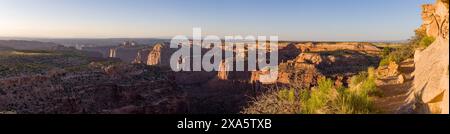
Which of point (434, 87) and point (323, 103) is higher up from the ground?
point (434, 87)

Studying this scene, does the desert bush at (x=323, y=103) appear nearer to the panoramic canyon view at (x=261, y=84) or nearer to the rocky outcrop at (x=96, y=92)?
the panoramic canyon view at (x=261, y=84)

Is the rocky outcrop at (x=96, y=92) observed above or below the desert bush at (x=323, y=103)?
below

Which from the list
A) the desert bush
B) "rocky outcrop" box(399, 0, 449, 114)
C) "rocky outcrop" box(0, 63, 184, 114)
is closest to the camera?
"rocky outcrop" box(399, 0, 449, 114)

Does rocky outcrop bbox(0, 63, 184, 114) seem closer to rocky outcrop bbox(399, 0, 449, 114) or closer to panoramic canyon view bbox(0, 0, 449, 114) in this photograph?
panoramic canyon view bbox(0, 0, 449, 114)

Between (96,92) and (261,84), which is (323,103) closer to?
(96,92)

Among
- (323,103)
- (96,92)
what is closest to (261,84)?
(96,92)

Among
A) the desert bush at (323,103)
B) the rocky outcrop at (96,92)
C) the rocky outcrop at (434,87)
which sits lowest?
the rocky outcrop at (96,92)

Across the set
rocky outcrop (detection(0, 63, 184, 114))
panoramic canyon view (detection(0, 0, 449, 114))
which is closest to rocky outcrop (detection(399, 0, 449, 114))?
panoramic canyon view (detection(0, 0, 449, 114))

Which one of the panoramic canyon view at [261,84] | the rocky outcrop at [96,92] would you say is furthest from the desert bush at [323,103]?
the rocky outcrop at [96,92]

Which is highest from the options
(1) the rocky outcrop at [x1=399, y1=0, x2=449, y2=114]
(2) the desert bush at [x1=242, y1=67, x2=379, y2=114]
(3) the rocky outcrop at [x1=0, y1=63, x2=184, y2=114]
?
(1) the rocky outcrop at [x1=399, y1=0, x2=449, y2=114]
